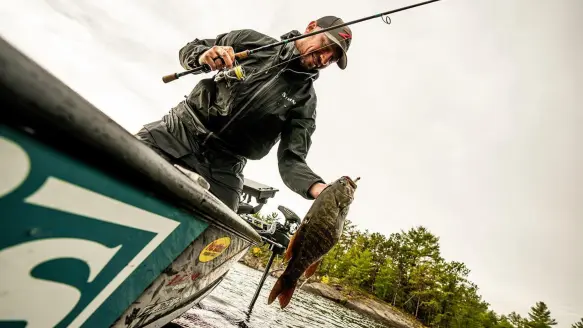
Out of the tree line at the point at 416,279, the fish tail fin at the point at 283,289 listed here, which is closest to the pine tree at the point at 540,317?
the tree line at the point at 416,279

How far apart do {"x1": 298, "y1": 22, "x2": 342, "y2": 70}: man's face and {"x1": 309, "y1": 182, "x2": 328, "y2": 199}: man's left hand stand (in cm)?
122

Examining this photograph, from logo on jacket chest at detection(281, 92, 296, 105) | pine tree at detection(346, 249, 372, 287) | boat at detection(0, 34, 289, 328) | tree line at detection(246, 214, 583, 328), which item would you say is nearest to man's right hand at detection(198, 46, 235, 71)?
logo on jacket chest at detection(281, 92, 296, 105)

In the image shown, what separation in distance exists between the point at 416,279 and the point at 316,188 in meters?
46.7

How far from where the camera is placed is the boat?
557mm

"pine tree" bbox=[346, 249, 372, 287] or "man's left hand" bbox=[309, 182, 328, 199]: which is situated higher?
"pine tree" bbox=[346, 249, 372, 287]

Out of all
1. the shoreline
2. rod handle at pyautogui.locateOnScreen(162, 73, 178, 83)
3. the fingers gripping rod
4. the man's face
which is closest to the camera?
the fingers gripping rod

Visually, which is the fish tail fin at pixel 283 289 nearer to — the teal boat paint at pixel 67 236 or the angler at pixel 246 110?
the angler at pixel 246 110

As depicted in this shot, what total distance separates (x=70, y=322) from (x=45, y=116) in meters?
0.61

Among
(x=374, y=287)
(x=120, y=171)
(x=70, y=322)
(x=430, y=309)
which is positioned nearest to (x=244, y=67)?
(x=120, y=171)

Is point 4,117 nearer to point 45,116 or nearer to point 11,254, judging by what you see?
point 45,116

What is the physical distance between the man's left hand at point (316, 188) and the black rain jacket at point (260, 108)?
0.04 m

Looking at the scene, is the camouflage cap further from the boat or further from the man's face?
the boat

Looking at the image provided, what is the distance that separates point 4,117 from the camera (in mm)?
513

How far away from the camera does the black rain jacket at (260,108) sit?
8.21 ft
